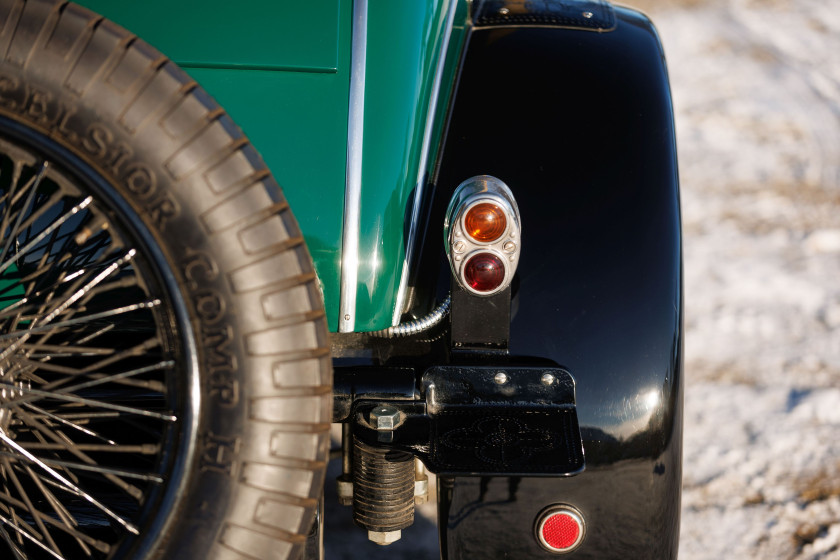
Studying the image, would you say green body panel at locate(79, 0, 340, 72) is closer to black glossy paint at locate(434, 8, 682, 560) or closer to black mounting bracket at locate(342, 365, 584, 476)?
black glossy paint at locate(434, 8, 682, 560)

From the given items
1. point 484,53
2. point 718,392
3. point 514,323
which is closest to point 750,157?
point 718,392

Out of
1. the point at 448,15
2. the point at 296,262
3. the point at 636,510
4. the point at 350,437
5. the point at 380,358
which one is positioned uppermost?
the point at 448,15

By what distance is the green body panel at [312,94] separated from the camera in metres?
2.04

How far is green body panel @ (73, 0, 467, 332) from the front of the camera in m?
2.04

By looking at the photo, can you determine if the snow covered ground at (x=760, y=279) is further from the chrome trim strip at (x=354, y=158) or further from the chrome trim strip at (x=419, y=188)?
the chrome trim strip at (x=354, y=158)

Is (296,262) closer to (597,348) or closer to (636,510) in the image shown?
(597,348)

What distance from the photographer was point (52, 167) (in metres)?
1.67

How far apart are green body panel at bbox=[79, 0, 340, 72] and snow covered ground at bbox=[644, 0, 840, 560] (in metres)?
2.03

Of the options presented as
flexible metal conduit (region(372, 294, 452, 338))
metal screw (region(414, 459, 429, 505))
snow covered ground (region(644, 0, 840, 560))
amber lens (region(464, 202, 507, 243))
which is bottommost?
snow covered ground (region(644, 0, 840, 560))

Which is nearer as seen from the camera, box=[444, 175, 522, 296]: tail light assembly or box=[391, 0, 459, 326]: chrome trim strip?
box=[444, 175, 522, 296]: tail light assembly

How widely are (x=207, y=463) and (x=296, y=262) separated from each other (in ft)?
1.36

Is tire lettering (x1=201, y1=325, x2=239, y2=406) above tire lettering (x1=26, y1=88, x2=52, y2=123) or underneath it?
underneath

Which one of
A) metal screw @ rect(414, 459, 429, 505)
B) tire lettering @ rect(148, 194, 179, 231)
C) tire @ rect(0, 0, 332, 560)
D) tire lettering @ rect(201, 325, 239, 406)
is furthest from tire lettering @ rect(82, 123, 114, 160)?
metal screw @ rect(414, 459, 429, 505)

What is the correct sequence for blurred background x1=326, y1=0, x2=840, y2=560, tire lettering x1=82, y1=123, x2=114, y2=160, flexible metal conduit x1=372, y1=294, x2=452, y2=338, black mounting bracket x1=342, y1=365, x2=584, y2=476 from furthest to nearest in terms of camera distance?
blurred background x1=326, y1=0, x2=840, y2=560, flexible metal conduit x1=372, y1=294, x2=452, y2=338, black mounting bracket x1=342, y1=365, x2=584, y2=476, tire lettering x1=82, y1=123, x2=114, y2=160
